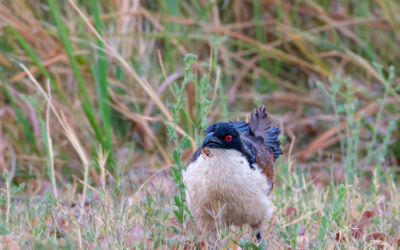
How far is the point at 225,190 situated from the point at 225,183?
3 cm

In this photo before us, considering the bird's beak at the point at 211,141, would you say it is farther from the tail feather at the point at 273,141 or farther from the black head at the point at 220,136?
the tail feather at the point at 273,141

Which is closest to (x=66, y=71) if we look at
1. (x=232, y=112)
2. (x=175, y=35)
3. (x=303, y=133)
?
(x=175, y=35)

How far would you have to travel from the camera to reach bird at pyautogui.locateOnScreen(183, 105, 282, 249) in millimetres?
2059

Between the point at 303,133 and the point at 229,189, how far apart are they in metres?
3.19

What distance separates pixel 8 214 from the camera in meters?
2.28

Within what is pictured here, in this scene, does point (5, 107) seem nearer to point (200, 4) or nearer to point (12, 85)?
point (12, 85)

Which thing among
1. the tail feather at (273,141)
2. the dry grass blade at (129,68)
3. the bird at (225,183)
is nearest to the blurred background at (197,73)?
the dry grass blade at (129,68)

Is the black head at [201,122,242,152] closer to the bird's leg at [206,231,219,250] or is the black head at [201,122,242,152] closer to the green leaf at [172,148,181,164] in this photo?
the green leaf at [172,148,181,164]

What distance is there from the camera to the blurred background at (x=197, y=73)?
4.35m

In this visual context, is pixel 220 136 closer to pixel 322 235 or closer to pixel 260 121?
pixel 322 235

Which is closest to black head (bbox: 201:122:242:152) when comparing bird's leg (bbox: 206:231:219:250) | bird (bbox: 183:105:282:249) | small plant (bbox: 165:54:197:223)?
bird (bbox: 183:105:282:249)

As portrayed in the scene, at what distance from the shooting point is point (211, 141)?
1.98 m

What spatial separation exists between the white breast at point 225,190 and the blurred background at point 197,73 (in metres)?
1.69

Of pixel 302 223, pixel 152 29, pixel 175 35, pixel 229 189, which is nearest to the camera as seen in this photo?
pixel 229 189
